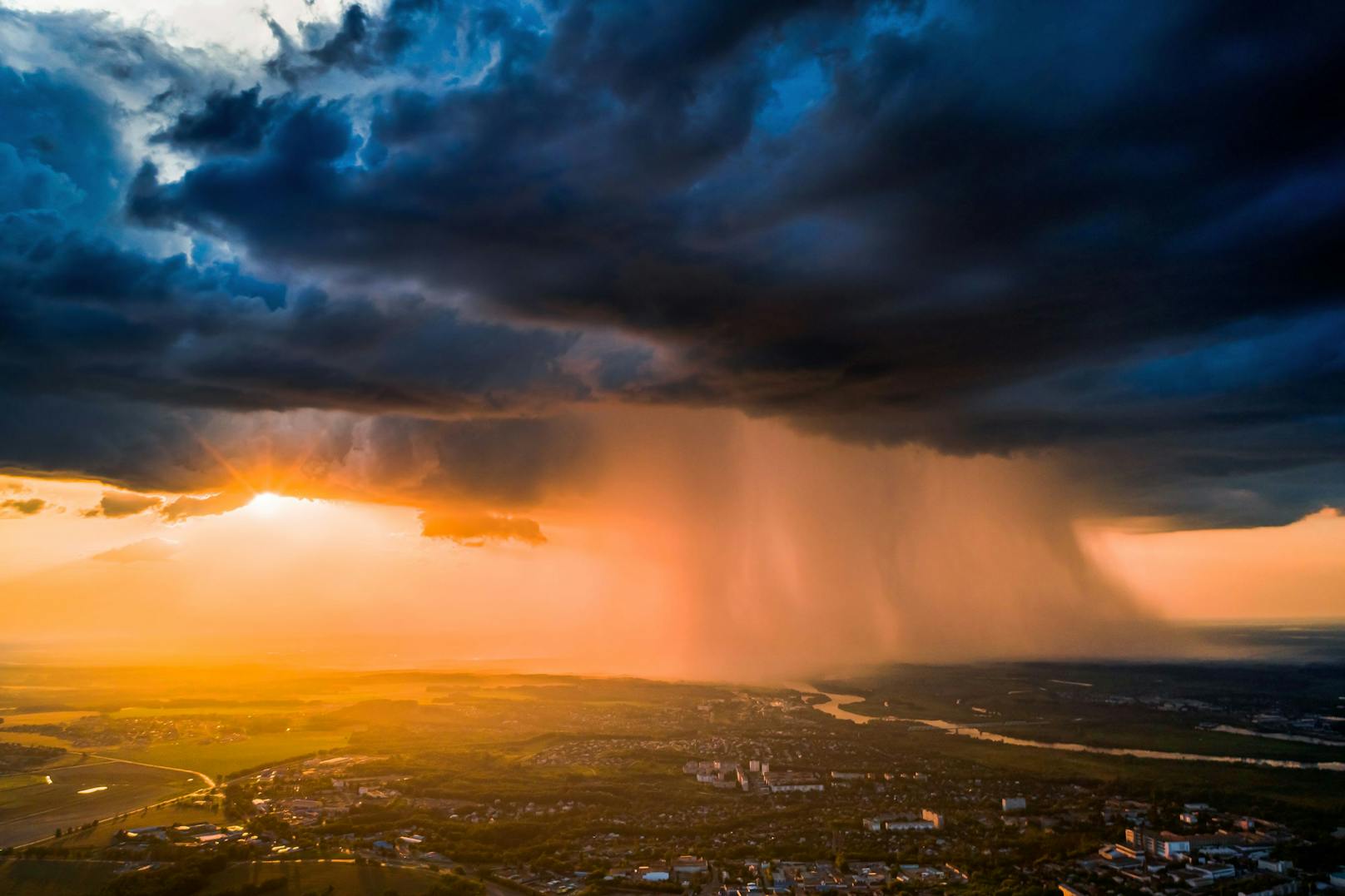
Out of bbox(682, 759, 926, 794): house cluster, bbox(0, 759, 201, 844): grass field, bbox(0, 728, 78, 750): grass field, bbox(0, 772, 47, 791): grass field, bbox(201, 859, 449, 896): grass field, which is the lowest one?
bbox(682, 759, 926, 794): house cluster

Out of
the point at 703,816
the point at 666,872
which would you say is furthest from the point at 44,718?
the point at 666,872

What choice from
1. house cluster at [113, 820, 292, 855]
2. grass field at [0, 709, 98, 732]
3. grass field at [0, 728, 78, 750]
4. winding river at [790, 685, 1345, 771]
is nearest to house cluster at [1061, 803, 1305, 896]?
winding river at [790, 685, 1345, 771]

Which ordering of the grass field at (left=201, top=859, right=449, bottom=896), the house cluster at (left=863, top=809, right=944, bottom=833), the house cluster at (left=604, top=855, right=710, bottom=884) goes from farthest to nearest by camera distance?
1. the house cluster at (left=863, top=809, right=944, bottom=833)
2. the house cluster at (left=604, top=855, right=710, bottom=884)
3. the grass field at (left=201, top=859, right=449, bottom=896)

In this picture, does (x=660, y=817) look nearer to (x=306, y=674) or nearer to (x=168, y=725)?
(x=168, y=725)

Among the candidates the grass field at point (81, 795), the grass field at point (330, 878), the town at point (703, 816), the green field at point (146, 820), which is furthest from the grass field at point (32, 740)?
the grass field at point (330, 878)

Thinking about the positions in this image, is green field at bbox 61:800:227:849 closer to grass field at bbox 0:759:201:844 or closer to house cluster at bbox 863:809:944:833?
grass field at bbox 0:759:201:844

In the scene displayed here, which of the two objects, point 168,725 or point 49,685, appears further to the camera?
point 49,685

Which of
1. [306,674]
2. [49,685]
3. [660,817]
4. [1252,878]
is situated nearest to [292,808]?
[660,817]
